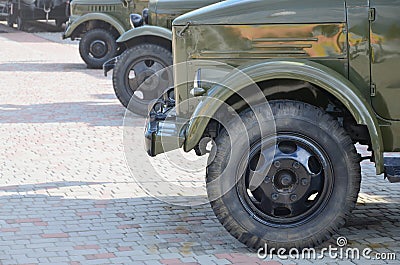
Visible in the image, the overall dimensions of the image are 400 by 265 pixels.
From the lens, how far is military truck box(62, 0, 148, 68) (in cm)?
1664

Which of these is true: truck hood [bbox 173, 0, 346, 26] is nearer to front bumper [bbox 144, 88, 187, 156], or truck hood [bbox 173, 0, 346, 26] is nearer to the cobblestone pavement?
front bumper [bbox 144, 88, 187, 156]

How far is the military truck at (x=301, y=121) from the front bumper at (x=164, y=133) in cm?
12

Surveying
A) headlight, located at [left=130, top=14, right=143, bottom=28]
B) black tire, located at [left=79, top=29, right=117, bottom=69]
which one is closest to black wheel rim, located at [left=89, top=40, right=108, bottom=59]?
black tire, located at [left=79, top=29, right=117, bottom=69]

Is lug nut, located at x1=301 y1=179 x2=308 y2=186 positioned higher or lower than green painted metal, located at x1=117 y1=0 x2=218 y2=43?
lower

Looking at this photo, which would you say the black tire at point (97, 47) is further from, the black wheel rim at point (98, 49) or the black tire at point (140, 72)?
the black tire at point (140, 72)

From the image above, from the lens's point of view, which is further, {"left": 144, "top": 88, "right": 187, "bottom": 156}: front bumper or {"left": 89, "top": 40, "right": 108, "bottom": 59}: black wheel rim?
{"left": 89, "top": 40, "right": 108, "bottom": 59}: black wheel rim

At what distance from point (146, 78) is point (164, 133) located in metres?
6.00

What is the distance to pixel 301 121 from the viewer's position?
5598 millimetres

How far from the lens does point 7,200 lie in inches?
283

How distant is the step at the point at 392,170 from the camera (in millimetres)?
5629

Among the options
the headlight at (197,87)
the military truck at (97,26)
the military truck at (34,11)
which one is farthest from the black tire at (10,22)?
the headlight at (197,87)

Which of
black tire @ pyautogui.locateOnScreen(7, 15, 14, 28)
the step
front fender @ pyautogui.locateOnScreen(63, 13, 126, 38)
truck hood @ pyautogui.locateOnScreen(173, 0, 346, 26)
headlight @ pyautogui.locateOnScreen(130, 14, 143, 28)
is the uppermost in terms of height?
truck hood @ pyautogui.locateOnScreen(173, 0, 346, 26)

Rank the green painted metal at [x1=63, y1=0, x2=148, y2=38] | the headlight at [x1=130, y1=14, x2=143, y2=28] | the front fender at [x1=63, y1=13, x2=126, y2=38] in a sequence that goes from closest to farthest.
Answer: the headlight at [x1=130, y1=14, x2=143, y2=28] < the green painted metal at [x1=63, y1=0, x2=148, y2=38] < the front fender at [x1=63, y1=13, x2=126, y2=38]

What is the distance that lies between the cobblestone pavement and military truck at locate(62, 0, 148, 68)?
508 centimetres
